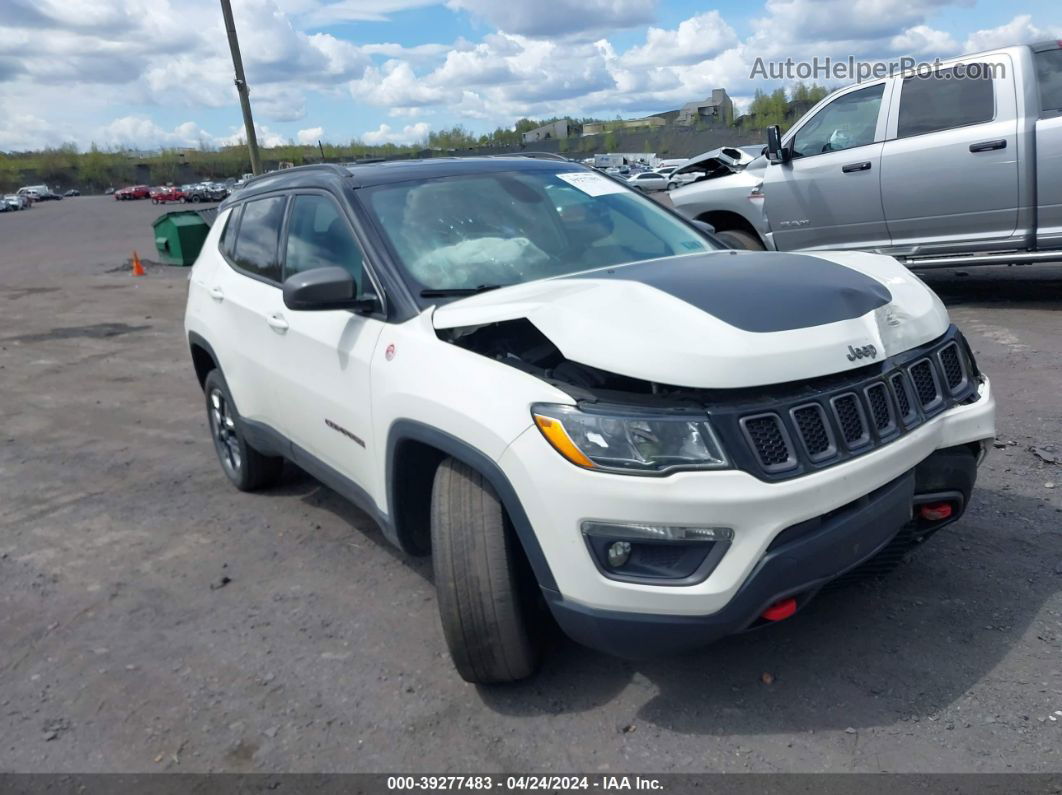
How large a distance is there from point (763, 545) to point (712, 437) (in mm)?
323

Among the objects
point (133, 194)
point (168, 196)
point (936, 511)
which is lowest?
point (936, 511)

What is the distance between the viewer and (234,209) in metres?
5.23

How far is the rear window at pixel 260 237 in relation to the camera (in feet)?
14.9

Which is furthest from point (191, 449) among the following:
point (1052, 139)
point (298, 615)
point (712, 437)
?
point (1052, 139)

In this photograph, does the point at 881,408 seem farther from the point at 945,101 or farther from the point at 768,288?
the point at 945,101

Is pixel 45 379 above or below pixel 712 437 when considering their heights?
below

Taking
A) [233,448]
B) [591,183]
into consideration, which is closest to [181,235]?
[233,448]

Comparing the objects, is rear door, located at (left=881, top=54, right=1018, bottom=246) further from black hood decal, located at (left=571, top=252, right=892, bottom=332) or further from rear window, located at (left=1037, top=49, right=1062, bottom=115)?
black hood decal, located at (left=571, top=252, right=892, bottom=332)

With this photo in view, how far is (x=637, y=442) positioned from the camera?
2.64 m

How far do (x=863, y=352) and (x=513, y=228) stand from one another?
162 centimetres

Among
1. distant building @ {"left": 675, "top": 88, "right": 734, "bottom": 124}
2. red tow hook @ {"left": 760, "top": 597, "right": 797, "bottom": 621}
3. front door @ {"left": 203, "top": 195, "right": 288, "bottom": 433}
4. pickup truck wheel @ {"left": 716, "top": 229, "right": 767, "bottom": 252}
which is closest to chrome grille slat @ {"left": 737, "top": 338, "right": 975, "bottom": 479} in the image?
red tow hook @ {"left": 760, "top": 597, "right": 797, "bottom": 621}

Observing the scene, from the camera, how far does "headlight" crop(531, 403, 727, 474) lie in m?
2.61
